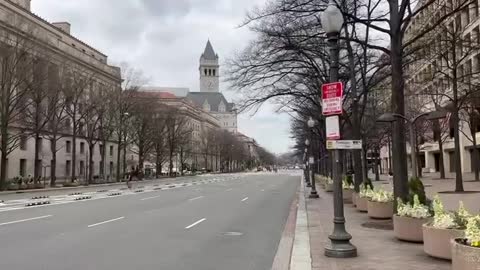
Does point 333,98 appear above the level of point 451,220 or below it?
above

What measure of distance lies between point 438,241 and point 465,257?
2.37 m

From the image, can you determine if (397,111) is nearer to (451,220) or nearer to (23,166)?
(451,220)

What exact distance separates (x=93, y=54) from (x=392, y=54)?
8505 cm

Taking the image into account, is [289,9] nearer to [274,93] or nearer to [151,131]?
[274,93]

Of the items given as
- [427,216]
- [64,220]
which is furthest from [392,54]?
[64,220]

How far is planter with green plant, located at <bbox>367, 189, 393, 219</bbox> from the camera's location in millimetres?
16234

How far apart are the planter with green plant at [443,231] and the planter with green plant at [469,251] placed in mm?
1535

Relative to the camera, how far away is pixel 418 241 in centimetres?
1118

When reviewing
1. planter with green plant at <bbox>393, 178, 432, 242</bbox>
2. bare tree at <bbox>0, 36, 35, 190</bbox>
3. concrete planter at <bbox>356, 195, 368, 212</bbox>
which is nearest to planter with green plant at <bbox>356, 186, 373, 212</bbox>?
concrete planter at <bbox>356, 195, 368, 212</bbox>

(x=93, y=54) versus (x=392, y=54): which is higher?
(x=93, y=54)

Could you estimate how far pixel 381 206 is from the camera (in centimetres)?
1628

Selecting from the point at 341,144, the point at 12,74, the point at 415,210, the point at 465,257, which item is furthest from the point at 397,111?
the point at 12,74

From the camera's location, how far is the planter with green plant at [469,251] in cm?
654

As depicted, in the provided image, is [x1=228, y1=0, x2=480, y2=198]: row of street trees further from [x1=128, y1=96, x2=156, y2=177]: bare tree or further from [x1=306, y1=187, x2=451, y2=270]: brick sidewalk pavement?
[x1=128, y1=96, x2=156, y2=177]: bare tree
